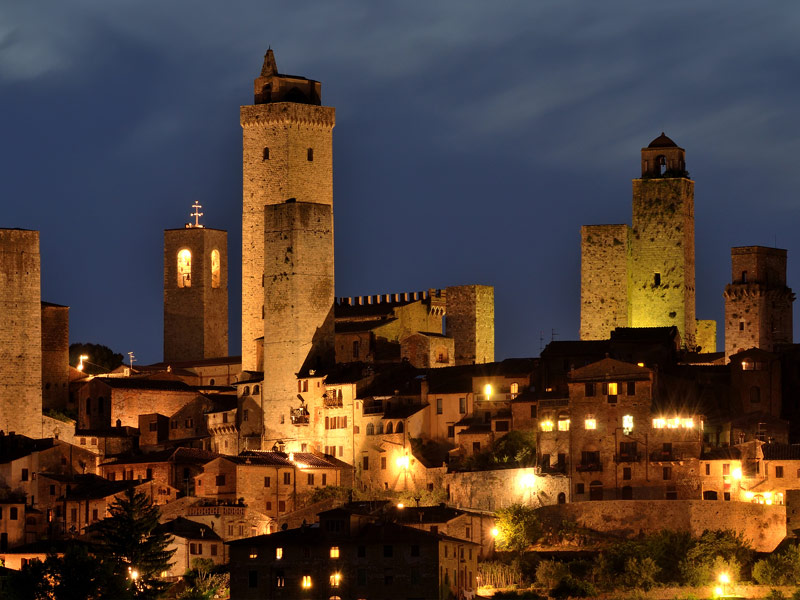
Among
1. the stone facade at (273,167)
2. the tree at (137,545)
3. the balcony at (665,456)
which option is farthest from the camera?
the stone facade at (273,167)

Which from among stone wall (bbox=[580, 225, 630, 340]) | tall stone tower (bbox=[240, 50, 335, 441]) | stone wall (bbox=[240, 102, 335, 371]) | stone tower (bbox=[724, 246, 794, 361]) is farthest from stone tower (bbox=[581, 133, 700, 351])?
stone wall (bbox=[240, 102, 335, 371])

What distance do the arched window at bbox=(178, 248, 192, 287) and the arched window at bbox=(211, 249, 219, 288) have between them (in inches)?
38.1

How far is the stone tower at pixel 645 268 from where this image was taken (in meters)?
92.4

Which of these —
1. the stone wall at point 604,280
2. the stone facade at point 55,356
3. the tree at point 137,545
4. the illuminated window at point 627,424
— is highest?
the stone wall at point 604,280

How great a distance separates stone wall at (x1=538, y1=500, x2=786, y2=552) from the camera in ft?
247

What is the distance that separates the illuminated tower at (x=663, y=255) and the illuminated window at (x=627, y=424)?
1348cm

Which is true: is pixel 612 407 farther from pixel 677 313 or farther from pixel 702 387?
pixel 677 313

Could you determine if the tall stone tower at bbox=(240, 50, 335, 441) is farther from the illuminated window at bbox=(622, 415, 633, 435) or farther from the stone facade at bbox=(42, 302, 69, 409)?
the illuminated window at bbox=(622, 415, 633, 435)

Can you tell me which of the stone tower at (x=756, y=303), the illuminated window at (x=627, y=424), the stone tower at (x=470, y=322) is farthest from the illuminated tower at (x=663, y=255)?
the illuminated window at (x=627, y=424)

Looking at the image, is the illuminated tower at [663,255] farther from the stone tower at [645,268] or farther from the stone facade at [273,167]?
the stone facade at [273,167]

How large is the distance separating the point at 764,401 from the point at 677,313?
959 centimetres

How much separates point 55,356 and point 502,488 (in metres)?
24.0

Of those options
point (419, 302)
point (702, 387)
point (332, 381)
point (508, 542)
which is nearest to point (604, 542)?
point (508, 542)

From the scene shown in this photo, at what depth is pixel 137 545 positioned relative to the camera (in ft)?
258
